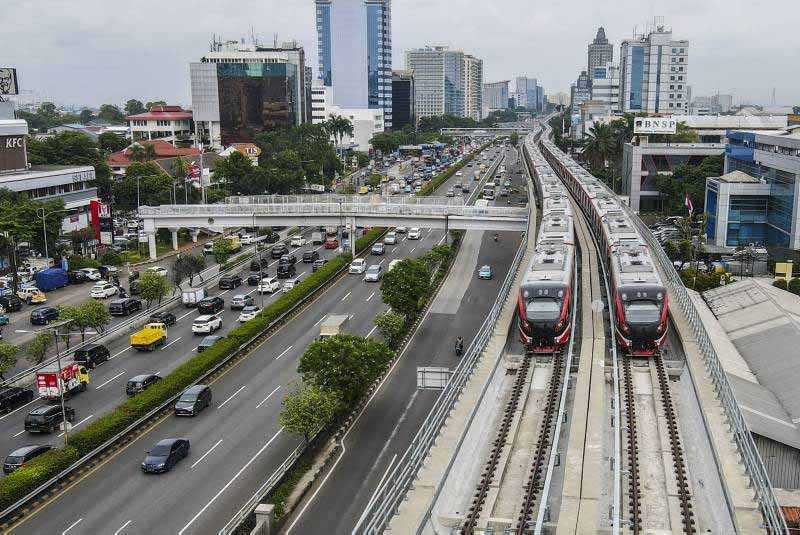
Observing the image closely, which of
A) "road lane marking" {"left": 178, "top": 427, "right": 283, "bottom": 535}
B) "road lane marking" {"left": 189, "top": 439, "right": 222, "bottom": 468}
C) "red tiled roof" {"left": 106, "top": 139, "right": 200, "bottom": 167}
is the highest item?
"red tiled roof" {"left": 106, "top": 139, "right": 200, "bottom": 167}

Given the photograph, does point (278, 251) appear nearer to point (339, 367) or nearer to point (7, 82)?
point (7, 82)

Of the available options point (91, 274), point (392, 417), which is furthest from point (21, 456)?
point (91, 274)

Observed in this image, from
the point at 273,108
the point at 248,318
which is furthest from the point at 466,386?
the point at 273,108

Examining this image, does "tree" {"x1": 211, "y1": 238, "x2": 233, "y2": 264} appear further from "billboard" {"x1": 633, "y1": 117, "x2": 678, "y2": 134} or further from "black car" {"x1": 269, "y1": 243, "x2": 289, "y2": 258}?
"billboard" {"x1": 633, "y1": 117, "x2": 678, "y2": 134}

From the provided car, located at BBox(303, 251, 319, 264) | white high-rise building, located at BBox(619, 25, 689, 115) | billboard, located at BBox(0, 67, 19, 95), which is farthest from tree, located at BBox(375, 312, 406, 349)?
white high-rise building, located at BBox(619, 25, 689, 115)

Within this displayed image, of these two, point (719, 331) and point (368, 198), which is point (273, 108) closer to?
point (368, 198)

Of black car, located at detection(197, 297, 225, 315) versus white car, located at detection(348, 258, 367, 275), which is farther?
white car, located at detection(348, 258, 367, 275)

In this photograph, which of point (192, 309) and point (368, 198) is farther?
point (368, 198)
